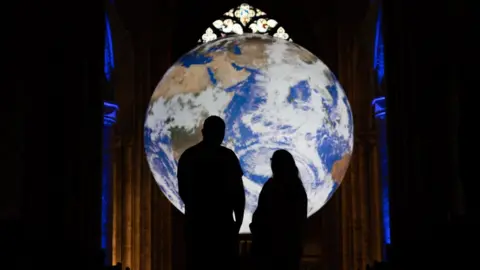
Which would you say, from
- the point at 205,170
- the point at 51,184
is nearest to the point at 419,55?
the point at 205,170

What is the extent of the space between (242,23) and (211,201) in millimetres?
13430

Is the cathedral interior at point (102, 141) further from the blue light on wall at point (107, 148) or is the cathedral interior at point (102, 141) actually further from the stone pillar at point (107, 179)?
the stone pillar at point (107, 179)

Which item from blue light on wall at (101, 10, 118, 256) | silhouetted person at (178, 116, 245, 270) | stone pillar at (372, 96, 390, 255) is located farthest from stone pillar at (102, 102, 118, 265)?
silhouetted person at (178, 116, 245, 270)

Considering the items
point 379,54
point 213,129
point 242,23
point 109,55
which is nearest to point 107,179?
point 109,55

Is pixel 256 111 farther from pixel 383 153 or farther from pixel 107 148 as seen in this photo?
pixel 107 148

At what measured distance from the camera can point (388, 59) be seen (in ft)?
39.1

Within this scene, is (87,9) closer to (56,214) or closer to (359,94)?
(56,214)

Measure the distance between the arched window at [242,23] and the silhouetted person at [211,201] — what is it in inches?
512

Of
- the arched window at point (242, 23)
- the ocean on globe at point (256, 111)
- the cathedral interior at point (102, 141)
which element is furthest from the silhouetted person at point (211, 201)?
the arched window at point (242, 23)

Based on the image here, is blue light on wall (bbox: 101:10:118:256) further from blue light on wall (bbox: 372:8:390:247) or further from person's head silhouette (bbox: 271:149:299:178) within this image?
person's head silhouette (bbox: 271:149:299:178)

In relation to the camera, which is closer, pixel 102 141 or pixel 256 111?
pixel 102 141

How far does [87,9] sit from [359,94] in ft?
26.2

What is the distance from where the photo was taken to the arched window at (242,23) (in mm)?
22359

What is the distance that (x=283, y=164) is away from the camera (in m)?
9.59
